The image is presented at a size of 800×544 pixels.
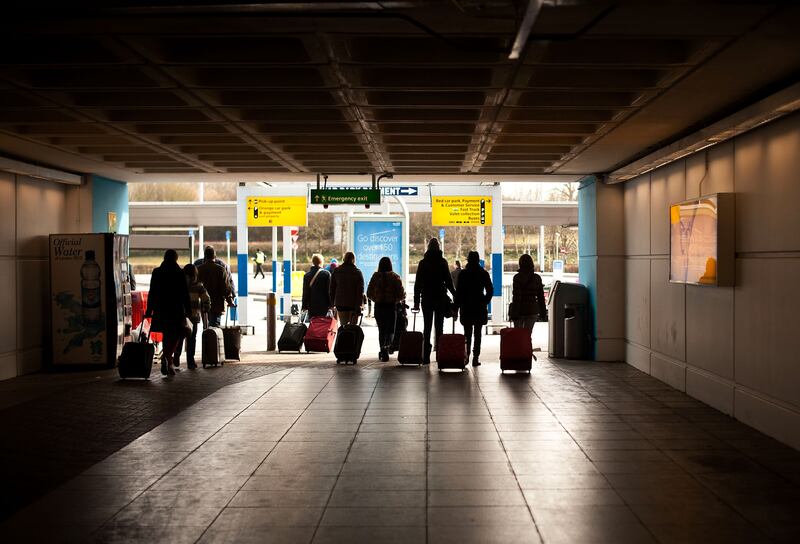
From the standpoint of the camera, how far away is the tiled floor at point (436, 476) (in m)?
5.06

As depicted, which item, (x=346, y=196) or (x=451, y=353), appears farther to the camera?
(x=346, y=196)

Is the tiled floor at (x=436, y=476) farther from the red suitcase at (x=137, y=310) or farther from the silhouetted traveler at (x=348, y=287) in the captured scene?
the red suitcase at (x=137, y=310)

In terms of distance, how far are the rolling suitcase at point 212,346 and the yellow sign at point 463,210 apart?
8475mm

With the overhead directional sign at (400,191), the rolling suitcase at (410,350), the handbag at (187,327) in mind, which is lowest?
the rolling suitcase at (410,350)

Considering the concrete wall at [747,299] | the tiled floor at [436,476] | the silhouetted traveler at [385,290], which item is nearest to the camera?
the tiled floor at [436,476]

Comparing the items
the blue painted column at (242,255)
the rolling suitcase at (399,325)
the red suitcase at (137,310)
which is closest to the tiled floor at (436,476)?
the rolling suitcase at (399,325)

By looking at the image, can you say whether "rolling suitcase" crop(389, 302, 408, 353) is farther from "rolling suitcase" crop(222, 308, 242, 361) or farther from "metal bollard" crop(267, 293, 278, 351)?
"rolling suitcase" crop(222, 308, 242, 361)

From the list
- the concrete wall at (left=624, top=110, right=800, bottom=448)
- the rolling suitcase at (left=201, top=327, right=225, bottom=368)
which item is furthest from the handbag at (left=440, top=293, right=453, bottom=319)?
the rolling suitcase at (left=201, top=327, right=225, bottom=368)

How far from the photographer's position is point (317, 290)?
15.5 m

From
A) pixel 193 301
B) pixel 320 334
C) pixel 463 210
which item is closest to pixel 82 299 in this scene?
pixel 193 301

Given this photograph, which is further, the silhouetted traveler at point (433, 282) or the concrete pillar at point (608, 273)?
the concrete pillar at point (608, 273)

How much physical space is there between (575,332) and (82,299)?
806 cm

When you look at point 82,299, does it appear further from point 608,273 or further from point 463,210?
point 463,210

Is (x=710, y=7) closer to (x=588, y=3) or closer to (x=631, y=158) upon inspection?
(x=588, y=3)
